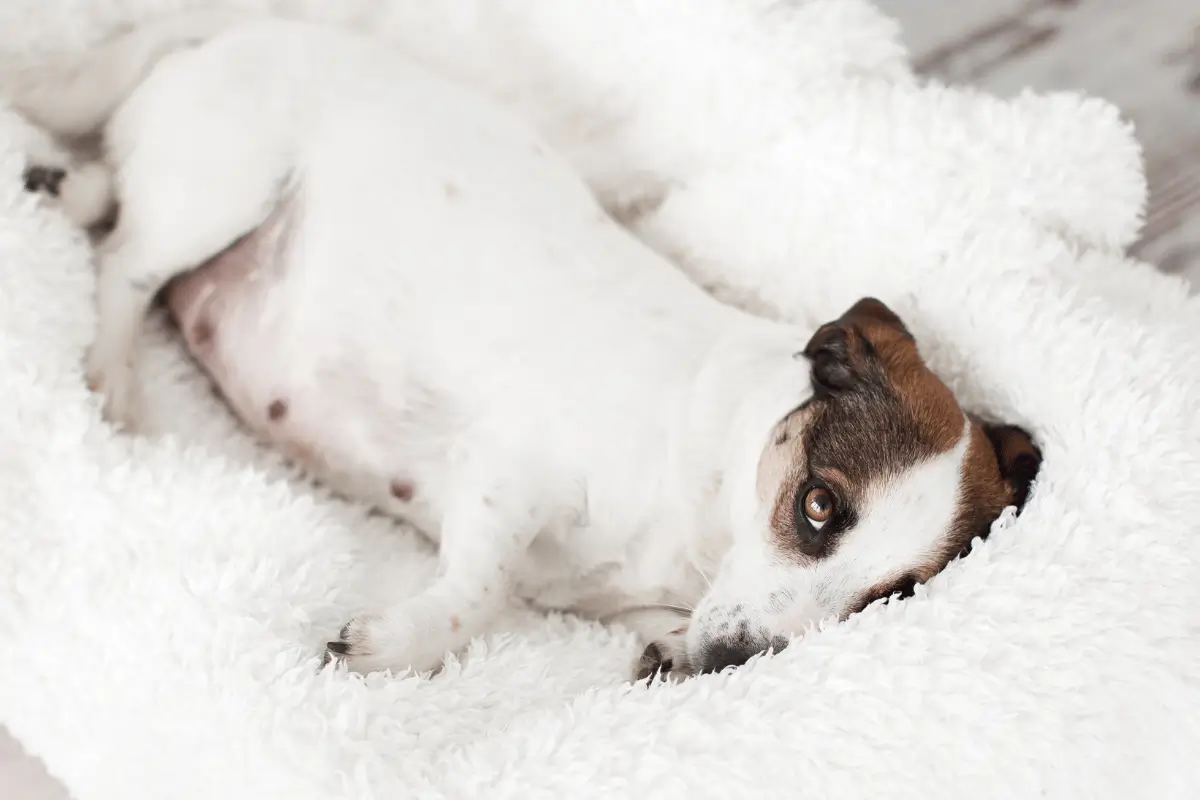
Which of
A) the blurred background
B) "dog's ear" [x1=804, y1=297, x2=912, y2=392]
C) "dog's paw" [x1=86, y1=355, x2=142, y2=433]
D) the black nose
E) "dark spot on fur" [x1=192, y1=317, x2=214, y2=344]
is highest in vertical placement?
the blurred background

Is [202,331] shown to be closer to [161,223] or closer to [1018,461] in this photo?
[161,223]

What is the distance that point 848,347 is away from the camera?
151 centimetres

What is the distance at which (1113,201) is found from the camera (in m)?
1.85

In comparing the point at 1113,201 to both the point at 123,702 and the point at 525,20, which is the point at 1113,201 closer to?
the point at 525,20

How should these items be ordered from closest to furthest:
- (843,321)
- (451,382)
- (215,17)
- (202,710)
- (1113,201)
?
(202,710) < (843,321) < (451,382) < (1113,201) < (215,17)

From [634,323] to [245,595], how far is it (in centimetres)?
77

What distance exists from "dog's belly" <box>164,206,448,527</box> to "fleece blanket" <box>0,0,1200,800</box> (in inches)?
2.6

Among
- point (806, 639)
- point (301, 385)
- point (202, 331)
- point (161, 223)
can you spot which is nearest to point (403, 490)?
point (301, 385)

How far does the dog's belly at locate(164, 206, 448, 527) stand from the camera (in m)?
1.73

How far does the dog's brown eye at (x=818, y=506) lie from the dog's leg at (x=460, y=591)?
45cm

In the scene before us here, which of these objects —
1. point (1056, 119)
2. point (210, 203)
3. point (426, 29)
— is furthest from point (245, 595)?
point (1056, 119)

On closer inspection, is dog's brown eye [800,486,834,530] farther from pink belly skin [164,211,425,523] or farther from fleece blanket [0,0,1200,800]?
pink belly skin [164,211,425,523]

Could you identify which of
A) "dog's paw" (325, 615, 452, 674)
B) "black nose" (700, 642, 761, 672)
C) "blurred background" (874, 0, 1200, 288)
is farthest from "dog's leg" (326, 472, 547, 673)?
"blurred background" (874, 0, 1200, 288)

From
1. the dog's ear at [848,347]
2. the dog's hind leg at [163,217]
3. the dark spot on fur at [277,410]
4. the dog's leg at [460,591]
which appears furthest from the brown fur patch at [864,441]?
the dog's hind leg at [163,217]
